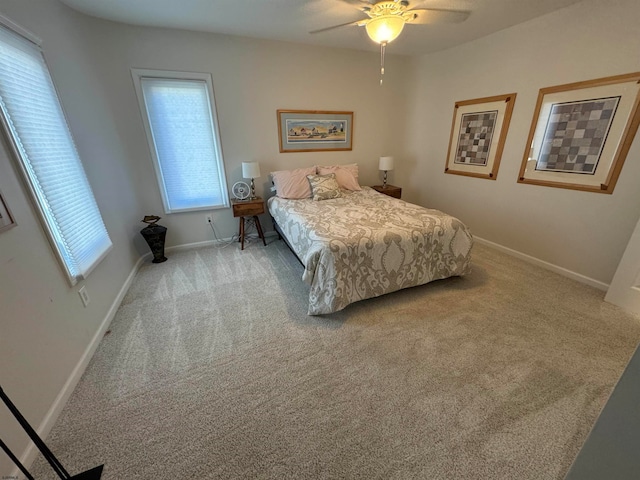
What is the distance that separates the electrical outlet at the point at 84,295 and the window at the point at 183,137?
1.66 m

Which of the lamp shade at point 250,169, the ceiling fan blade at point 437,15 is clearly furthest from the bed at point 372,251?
the ceiling fan blade at point 437,15

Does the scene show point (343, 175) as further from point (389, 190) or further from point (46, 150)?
point (46, 150)

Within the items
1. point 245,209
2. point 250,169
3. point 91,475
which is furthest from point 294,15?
point 91,475

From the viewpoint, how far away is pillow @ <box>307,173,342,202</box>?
330 centimetres

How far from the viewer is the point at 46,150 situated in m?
1.68

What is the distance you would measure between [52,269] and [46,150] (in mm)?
808

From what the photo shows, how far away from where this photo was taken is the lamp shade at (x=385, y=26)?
203cm

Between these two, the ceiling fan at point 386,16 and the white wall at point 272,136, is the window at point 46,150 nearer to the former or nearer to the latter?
the white wall at point 272,136

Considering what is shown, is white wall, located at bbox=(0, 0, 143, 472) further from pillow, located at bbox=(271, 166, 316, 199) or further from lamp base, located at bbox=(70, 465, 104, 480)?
pillow, located at bbox=(271, 166, 316, 199)

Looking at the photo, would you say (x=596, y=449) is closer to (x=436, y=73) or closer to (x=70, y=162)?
(x=70, y=162)

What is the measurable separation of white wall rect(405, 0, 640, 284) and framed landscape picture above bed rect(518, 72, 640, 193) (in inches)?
2.8

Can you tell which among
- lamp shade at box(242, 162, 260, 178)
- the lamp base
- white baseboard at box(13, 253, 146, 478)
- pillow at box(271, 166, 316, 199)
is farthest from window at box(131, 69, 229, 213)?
the lamp base

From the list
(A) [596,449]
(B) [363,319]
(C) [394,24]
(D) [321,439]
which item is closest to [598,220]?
(B) [363,319]

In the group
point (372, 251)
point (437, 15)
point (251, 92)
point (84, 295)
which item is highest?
point (437, 15)
